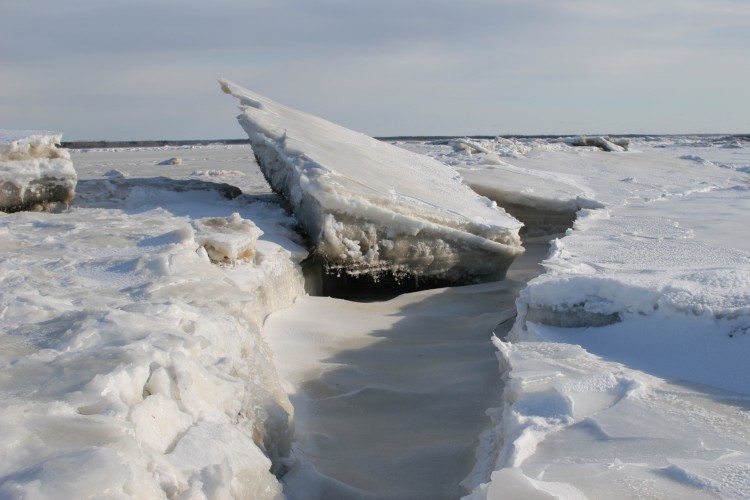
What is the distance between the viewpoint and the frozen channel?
240 cm

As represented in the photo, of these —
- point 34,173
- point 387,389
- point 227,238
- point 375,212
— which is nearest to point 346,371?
point 387,389

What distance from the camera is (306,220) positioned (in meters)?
4.75

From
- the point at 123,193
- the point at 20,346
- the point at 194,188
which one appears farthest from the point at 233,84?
the point at 20,346

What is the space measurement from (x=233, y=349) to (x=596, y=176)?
8.03m

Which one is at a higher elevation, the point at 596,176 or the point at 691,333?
the point at 691,333

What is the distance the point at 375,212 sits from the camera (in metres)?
4.44

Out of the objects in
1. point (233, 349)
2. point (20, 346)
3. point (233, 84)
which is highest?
point (233, 84)

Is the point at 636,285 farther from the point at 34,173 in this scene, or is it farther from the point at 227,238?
the point at 34,173

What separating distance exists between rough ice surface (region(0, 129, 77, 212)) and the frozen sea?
0.41 metres

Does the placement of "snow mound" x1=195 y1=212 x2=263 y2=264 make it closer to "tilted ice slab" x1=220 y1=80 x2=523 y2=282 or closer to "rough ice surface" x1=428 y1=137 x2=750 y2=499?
"tilted ice slab" x1=220 y1=80 x2=523 y2=282

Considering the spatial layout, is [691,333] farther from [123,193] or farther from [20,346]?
[123,193]

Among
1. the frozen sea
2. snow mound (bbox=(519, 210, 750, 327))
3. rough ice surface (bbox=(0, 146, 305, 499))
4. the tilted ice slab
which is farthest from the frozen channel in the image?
snow mound (bbox=(519, 210, 750, 327))

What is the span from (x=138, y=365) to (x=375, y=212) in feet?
8.70

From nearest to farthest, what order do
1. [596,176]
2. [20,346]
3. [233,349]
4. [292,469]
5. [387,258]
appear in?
[20,346]
[292,469]
[233,349]
[387,258]
[596,176]
